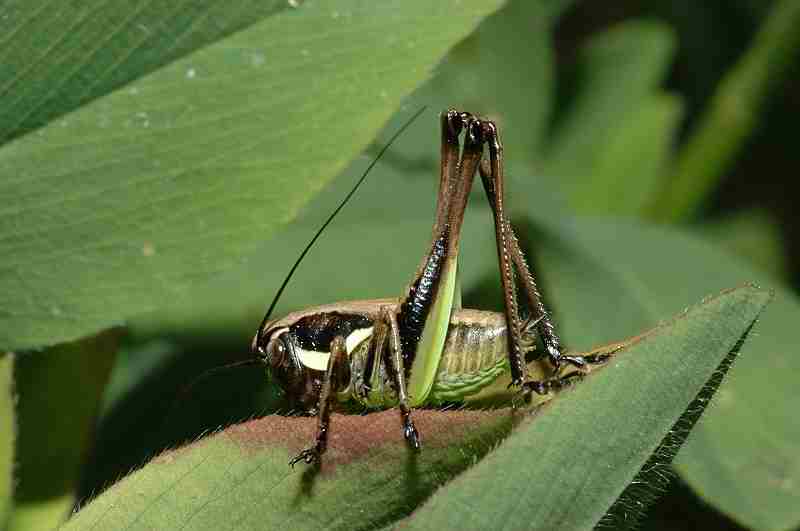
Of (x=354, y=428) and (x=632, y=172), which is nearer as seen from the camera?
(x=354, y=428)

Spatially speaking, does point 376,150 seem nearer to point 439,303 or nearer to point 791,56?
point 439,303

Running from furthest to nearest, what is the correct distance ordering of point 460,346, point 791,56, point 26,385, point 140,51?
point 791,56
point 26,385
point 460,346
point 140,51

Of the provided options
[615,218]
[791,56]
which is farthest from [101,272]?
[791,56]

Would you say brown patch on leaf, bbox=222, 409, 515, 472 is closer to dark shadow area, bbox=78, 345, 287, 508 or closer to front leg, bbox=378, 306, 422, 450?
front leg, bbox=378, 306, 422, 450

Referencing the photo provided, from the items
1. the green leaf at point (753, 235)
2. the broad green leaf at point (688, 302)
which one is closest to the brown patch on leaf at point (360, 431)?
the broad green leaf at point (688, 302)

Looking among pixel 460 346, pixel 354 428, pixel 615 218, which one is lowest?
pixel 615 218

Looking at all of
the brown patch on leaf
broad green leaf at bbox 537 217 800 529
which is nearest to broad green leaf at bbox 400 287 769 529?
the brown patch on leaf

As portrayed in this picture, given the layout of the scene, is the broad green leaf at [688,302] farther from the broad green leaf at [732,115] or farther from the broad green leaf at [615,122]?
the broad green leaf at [732,115]
